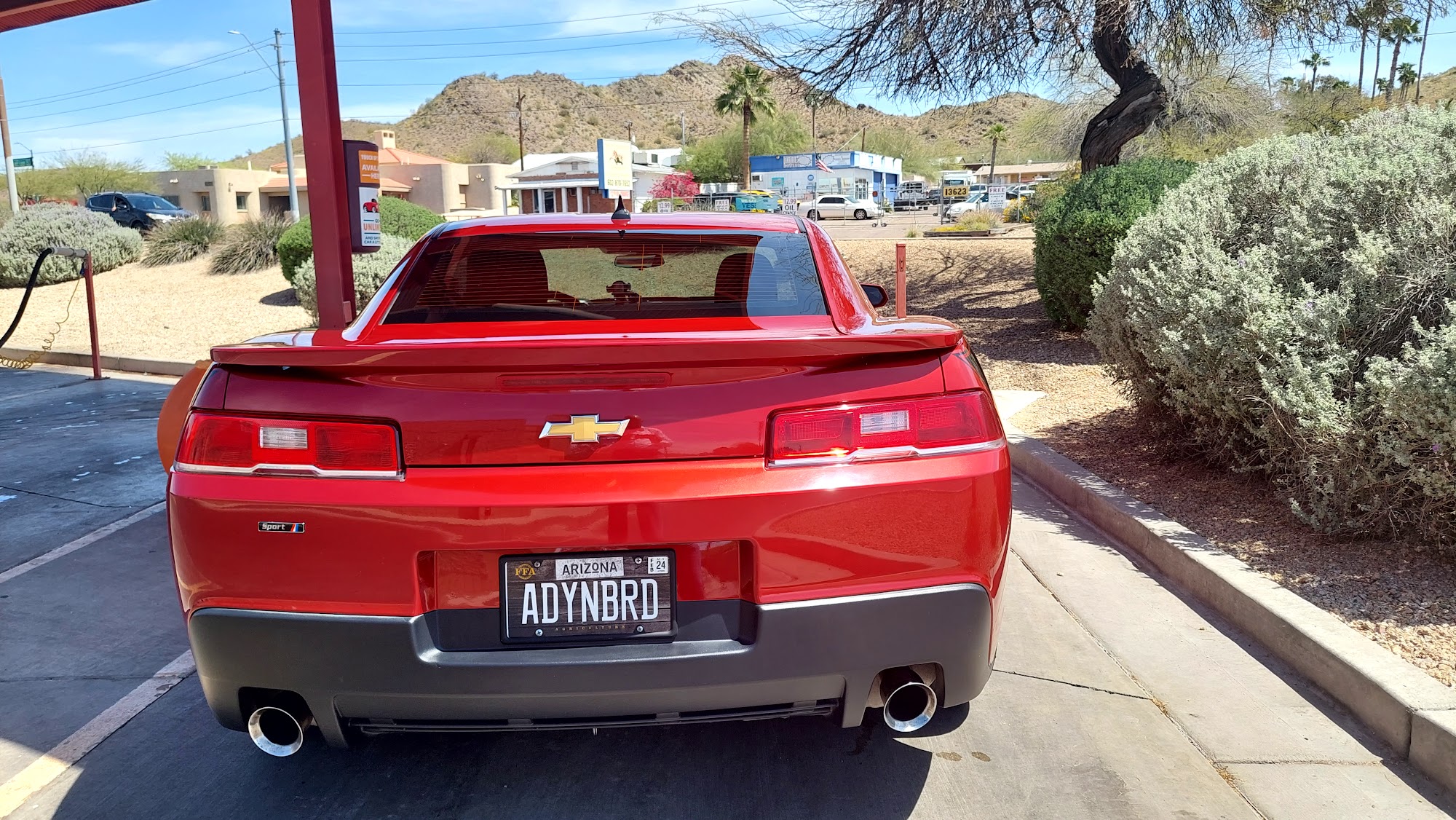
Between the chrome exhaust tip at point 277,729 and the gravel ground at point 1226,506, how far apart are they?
332cm

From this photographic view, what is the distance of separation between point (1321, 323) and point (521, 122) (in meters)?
78.8

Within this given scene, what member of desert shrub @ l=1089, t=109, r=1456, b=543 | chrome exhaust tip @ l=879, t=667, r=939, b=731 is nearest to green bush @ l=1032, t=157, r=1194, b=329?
desert shrub @ l=1089, t=109, r=1456, b=543

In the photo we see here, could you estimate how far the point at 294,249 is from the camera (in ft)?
54.7

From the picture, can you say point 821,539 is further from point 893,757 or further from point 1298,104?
point 1298,104

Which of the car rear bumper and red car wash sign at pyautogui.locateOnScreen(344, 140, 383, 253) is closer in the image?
the car rear bumper

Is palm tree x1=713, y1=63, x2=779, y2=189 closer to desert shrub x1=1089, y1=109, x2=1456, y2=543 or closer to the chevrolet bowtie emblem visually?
desert shrub x1=1089, y1=109, x2=1456, y2=543

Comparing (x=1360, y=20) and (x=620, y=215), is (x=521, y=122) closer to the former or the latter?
(x=1360, y=20)

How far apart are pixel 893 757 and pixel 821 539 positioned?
43.1 inches

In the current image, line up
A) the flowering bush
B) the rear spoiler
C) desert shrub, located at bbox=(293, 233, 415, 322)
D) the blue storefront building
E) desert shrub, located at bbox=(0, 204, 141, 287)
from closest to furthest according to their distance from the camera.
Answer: the rear spoiler
desert shrub, located at bbox=(293, 233, 415, 322)
desert shrub, located at bbox=(0, 204, 141, 287)
the flowering bush
the blue storefront building

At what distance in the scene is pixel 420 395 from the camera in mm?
2373

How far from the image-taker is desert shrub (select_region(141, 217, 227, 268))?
2245 cm

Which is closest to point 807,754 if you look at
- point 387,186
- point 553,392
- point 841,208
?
point 553,392

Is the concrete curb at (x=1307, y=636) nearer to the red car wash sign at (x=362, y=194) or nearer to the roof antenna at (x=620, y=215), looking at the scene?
the roof antenna at (x=620, y=215)

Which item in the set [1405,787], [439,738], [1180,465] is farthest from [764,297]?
[1180,465]
